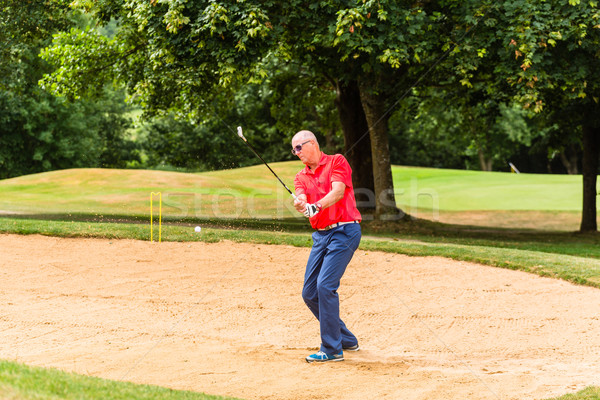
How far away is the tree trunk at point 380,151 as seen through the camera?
19.4 meters

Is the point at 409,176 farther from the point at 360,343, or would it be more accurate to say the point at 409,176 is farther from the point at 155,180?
the point at 360,343

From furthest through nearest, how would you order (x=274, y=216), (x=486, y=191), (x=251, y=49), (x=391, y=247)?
(x=486, y=191), (x=274, y=216), (x=251, y=49), (x=391, y=247)

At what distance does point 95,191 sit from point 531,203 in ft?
67.4

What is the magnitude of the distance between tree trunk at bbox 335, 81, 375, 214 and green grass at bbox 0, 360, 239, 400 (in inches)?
701

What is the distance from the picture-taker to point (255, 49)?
14.8 meters

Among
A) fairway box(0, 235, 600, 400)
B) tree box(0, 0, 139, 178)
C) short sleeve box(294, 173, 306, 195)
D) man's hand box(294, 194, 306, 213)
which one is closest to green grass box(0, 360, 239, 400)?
fairway box(0, 235, 600, 400)

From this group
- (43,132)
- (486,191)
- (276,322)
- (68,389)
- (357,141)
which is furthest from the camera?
(43,132)

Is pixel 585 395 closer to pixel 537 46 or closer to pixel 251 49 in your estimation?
pixel 537 46

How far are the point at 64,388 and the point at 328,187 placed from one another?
124 inches

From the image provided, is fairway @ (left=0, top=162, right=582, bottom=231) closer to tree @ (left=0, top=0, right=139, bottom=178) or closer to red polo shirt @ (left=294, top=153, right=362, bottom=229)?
tree @ (left=0, top=0, right=139, bottom=178)

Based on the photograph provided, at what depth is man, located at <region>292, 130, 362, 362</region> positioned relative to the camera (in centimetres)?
670

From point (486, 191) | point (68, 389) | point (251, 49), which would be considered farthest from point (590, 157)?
point (68, 389)

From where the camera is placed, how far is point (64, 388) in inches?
185

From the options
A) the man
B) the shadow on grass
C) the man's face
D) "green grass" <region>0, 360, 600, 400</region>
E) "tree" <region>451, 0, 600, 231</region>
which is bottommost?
the shadow on grass
